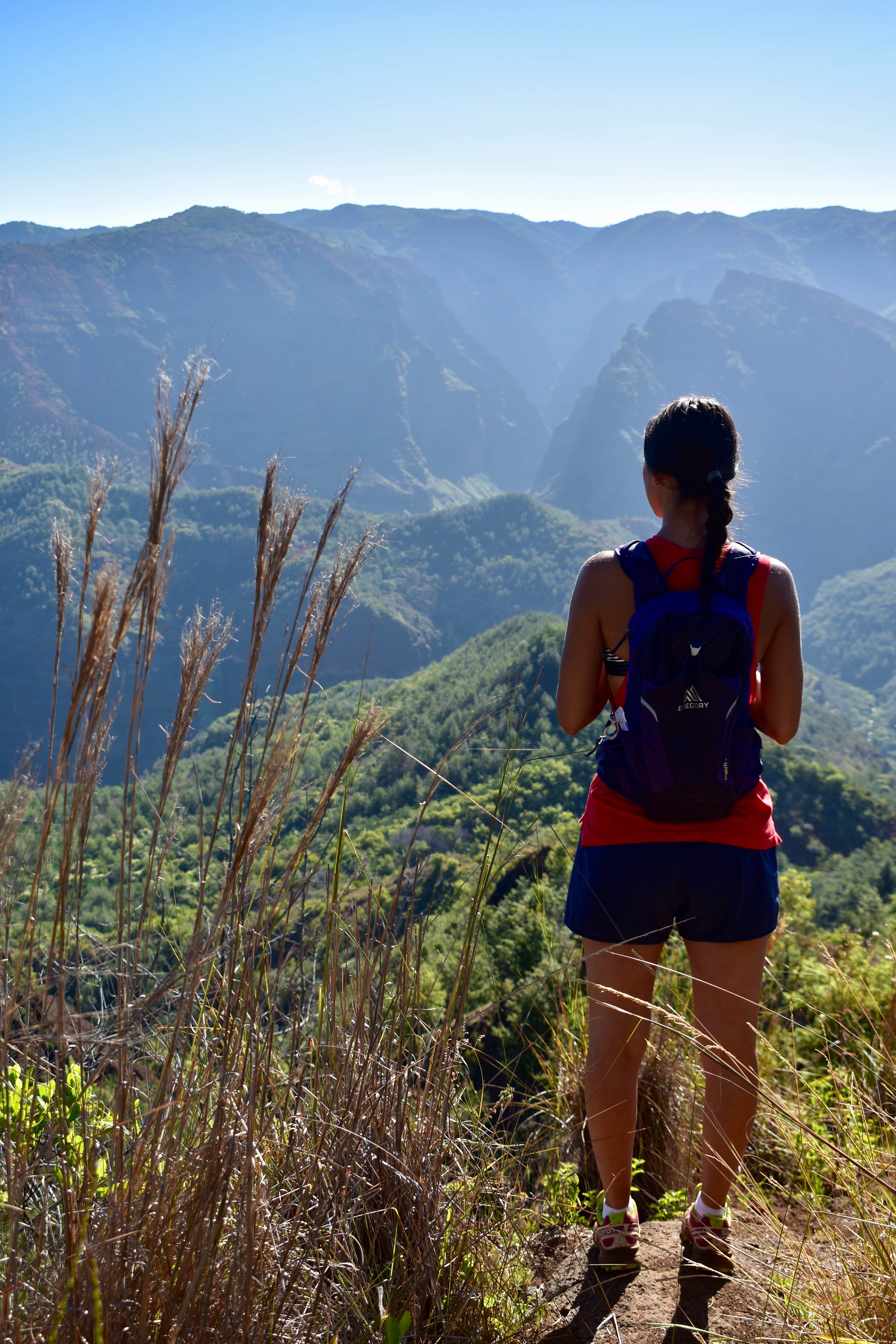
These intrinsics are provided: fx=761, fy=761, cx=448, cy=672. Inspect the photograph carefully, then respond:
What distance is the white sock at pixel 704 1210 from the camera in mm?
1192

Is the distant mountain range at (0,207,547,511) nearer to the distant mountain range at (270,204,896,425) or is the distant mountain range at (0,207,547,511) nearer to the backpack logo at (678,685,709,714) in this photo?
the distant mountain range at (270,204,896,425)

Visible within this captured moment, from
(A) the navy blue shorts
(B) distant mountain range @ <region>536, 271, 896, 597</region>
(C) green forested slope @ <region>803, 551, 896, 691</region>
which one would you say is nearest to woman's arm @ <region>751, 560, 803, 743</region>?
(A) the navy blue shorts

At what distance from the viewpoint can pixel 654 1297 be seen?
44.9 inches

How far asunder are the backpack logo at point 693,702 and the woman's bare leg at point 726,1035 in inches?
14.6

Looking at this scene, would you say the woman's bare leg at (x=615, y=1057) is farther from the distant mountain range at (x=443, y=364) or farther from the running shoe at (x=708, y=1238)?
the distant mountain range at (x=443, y=364)

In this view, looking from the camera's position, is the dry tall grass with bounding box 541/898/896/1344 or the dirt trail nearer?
the dry tall grass with bounding box 541/898/896/1344

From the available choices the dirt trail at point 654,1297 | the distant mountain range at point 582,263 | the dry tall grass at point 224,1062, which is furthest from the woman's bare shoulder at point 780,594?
the distant mountain range at point 582,263

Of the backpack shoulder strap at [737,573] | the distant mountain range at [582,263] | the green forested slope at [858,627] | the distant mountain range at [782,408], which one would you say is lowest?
the green forested slope at [858,627]

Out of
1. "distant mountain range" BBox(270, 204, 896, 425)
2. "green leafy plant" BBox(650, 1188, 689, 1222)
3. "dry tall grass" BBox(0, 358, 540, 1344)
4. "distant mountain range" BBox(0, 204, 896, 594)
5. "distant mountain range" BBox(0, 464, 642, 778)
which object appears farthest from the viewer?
"distant mountain range" BBox(270, 204, 896, 425)

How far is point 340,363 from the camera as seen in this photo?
123438 mm

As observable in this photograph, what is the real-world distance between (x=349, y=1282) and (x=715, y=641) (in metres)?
0.95

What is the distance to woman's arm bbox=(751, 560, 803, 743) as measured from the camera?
117 cm

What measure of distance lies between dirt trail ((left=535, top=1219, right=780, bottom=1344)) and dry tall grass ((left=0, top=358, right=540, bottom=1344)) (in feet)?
0.30

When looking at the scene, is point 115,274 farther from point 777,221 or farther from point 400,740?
point 777,221
